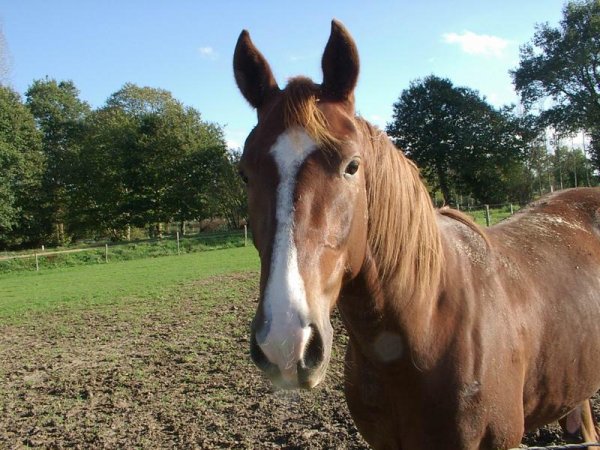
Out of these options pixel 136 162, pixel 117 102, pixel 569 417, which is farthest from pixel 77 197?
pixel 569 417

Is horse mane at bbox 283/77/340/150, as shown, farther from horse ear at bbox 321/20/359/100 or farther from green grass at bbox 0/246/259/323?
green grass at bbox 0/246/259/323

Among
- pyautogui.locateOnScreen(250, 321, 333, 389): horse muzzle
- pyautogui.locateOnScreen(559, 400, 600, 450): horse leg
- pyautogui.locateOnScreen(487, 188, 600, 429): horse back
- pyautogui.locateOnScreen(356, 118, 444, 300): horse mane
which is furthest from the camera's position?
pyautogui.locateOnScreen(559, 400, 600, 450): horse leg

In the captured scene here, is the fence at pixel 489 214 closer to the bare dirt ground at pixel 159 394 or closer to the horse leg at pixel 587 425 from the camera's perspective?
the bare dirt ground at pixel 159 394

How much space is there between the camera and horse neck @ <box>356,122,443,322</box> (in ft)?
6.13

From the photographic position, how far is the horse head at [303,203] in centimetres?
134

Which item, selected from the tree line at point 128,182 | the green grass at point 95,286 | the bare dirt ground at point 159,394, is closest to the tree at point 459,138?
the tree line at point 128,182

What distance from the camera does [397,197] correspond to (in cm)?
194

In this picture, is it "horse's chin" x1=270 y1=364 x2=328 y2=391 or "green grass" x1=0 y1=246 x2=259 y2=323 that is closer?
"horse's chin" x1=270 y1=364 x2=328 y2=391

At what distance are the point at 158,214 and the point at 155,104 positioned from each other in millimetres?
12973

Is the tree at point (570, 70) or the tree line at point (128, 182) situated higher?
the tree at point (570, 70)

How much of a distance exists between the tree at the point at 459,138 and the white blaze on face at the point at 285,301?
41322 mm

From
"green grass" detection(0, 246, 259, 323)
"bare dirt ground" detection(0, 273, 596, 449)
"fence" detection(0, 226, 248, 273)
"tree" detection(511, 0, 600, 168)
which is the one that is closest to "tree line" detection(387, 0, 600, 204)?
"tree" detection(511, 0, 600, 168)

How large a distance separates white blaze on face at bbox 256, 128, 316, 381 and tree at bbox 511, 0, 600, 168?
39631mm

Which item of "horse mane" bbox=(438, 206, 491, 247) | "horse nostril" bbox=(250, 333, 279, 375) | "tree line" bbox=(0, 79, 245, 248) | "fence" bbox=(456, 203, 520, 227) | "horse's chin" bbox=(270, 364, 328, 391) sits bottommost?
"horse's chin" bbox=(270, 364, 328, 391)
